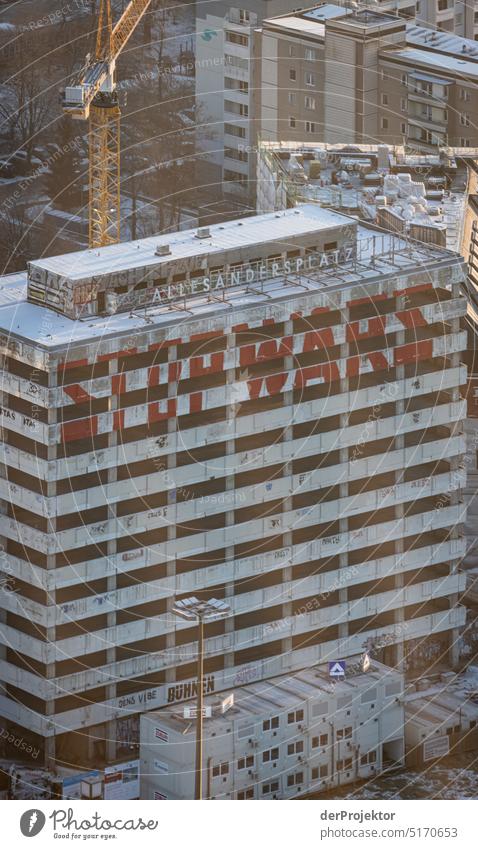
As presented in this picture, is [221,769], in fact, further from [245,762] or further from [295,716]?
[295,716]

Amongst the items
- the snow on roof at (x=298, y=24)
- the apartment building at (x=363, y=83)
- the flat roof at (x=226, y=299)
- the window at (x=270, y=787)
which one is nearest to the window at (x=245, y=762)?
the window at (x=270, y=787)

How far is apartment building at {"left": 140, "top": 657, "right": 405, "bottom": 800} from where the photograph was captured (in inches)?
4980

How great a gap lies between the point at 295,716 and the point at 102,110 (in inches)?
1728

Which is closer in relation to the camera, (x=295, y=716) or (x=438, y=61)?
(x=295, y=716)

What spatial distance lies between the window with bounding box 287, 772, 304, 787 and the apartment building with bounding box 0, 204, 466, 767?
5.26 m

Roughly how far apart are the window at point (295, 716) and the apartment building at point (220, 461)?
412 centimetres

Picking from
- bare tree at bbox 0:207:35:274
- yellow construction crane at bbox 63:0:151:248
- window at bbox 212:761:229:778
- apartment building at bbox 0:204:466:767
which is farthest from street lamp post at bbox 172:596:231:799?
bare tree at bbox 0:207:35:274

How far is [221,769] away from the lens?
12706 cm

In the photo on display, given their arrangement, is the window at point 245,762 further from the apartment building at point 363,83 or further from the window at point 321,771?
the apartment building at point 363,83

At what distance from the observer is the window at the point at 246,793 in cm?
12769

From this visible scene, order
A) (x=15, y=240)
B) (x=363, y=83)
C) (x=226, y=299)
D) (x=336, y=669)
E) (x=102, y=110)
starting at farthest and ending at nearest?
(x=15, y=240), (x=363, y=83), (x=102, y=110), (x=336, y=669), (x=226, y=299)

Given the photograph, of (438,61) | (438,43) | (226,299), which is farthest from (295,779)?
(438,43)

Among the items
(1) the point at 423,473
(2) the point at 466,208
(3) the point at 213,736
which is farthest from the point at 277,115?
(3) the point at 213,736

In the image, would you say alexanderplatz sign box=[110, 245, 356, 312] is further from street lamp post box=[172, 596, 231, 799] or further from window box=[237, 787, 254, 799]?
window box=[237, 787, 254, 799]
